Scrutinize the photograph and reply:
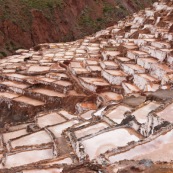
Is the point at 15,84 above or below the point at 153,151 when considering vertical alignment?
below

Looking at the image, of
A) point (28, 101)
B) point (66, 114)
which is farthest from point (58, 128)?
point (28, 101)

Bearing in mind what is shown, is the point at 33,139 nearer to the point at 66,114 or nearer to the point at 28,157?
the point at 28,157

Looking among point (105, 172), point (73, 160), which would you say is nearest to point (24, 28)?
point (73, 160)

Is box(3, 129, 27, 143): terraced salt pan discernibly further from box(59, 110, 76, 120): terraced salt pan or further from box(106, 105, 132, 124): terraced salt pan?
box(106, 105, 132, 124): terraced salt pan

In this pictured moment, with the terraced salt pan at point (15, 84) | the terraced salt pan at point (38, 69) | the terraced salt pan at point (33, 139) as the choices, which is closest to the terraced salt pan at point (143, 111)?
the terraced salt pan at point (33, 139)

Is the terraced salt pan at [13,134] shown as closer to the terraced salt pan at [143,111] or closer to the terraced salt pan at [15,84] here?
the terraced salt pan at [143,111]

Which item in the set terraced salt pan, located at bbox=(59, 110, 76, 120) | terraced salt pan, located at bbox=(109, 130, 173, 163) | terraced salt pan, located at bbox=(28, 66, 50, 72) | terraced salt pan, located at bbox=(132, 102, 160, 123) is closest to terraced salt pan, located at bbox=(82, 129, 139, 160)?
terraced salt pan, located at bbox=(132, 102, 160, 123)
